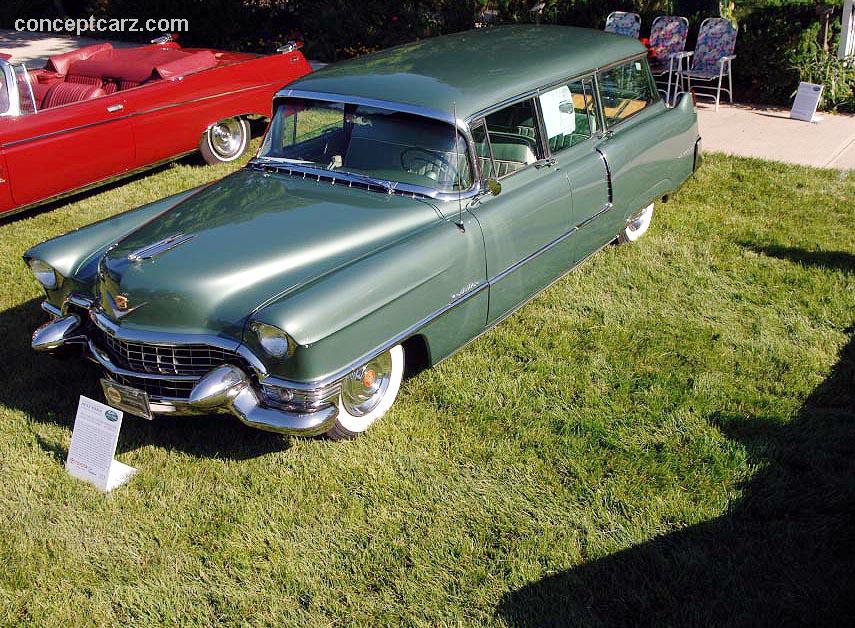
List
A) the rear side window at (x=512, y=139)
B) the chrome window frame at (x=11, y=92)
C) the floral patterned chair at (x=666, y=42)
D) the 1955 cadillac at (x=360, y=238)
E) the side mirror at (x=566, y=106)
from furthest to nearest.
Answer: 1. the floral patterned chair at (x=666, y=42)
2. the chrome window frame at (x=11, y=92)
3. the side mirror at (x=566, y=106)
4. the rear side window at (x=512, y=139)
5. the 1955 cadillac at (x=360, y=238)

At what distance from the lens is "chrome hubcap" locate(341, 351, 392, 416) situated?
3.90 metres

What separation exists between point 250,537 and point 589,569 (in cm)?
142

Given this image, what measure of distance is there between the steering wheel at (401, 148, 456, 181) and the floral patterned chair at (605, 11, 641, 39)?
662 cm

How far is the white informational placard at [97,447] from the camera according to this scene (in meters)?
3.66

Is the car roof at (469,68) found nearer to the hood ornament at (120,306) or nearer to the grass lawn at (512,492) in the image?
the grass lawn at (512,492)

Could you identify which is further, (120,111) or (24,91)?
(120,111)

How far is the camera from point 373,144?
441cm

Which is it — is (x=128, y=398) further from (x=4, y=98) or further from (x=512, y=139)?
(x=4, y=98)

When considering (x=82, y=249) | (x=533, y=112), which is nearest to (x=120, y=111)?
(x=82, y=249)

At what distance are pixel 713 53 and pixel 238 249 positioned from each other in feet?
25.3

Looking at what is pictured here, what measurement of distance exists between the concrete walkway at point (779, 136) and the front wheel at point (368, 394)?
553cm

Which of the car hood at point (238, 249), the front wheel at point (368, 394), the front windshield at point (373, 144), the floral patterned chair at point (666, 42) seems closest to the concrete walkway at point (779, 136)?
the floral patterned chair at point (666, 42)

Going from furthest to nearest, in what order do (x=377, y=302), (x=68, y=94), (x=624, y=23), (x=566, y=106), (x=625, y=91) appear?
(x=624, y=23) < (x=68, y=94) < (x=625, y=91) < (x=566, y=106) < (x=377, y=302)

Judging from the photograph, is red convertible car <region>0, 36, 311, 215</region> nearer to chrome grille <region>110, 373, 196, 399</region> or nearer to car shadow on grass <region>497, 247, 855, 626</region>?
chrome grille <region>110, 373, 196, 399</region>
